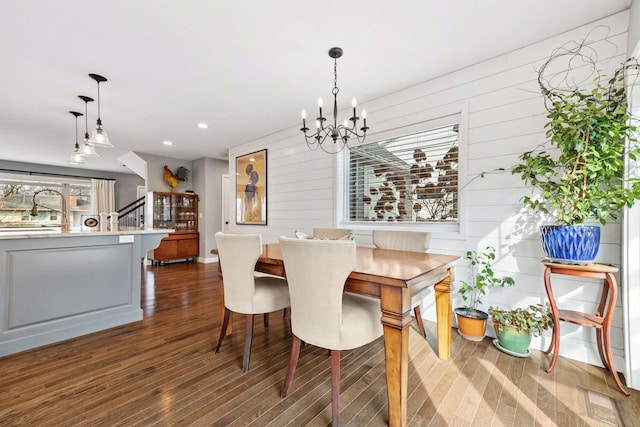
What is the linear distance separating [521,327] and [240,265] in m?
2.17

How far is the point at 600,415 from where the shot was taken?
146cm

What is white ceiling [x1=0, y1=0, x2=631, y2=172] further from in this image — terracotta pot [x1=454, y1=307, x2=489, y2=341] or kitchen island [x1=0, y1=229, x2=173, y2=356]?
terracotta pot [x1=454, y1=307, x2=489, y2=341]

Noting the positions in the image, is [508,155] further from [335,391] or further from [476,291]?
[335,391]

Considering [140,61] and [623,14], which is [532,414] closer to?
[623,14]

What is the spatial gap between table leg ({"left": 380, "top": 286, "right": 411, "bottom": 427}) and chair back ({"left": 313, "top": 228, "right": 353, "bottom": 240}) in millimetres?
1383

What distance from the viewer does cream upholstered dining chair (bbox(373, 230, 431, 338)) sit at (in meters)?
2.43

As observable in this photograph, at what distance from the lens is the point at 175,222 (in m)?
6.15

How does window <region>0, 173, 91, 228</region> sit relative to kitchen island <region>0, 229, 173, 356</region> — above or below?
above

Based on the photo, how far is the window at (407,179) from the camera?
275 centimetres

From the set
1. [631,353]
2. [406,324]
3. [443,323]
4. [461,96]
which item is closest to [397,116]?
[461,96]

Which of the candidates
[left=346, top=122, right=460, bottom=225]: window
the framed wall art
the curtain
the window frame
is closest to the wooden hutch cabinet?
the framed wall art

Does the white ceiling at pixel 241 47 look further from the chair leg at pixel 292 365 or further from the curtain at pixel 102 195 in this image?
the curtain at pixel 102 195

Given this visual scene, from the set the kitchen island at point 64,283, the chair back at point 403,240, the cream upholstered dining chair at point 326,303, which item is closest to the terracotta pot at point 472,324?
the chair back at point 403,240

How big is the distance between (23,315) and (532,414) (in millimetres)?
3655
